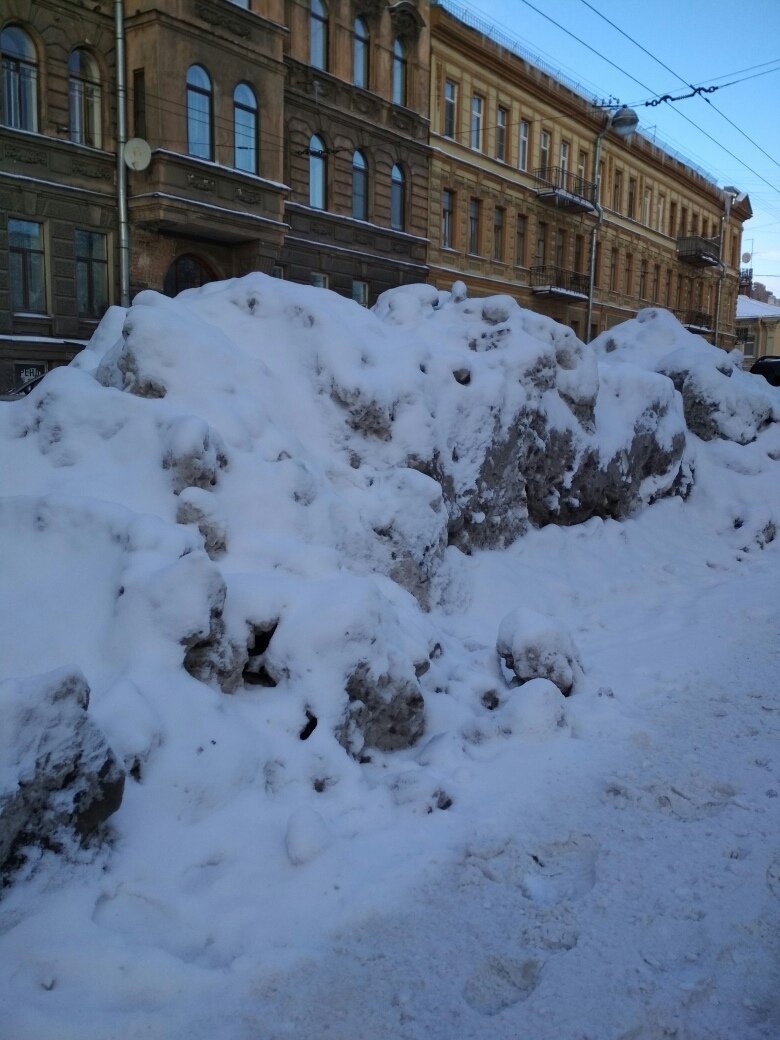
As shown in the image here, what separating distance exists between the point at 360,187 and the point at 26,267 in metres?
8.99

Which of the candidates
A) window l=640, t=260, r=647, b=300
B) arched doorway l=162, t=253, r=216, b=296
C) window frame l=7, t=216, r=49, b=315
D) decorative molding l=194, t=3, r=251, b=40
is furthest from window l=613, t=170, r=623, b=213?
window frame l=7, t=216, r=49, b=315

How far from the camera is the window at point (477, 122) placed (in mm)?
24891

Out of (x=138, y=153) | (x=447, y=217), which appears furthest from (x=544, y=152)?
(x=138, y=153)

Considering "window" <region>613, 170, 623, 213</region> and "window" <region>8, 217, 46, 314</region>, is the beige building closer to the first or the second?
"window" <region>613, 170, 623, 213</region>

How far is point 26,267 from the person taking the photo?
48.3 feet

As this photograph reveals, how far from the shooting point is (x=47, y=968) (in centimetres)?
266

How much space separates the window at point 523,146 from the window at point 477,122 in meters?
2.22

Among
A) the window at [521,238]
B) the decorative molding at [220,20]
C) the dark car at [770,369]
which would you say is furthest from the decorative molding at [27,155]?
the window at [521,238]

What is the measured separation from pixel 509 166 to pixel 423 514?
23259mm

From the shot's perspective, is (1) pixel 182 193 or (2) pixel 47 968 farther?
(1) pixel 182 193

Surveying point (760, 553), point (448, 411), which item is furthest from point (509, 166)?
point (448, 411)

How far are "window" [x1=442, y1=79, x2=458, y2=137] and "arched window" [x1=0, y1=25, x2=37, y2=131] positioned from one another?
12.3 meters

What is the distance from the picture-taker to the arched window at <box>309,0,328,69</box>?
1900 centimetres

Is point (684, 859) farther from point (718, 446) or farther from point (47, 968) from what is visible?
point (718, 446)
